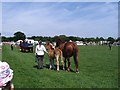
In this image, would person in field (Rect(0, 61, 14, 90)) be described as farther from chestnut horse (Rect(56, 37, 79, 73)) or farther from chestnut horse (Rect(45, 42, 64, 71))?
chestnut horse (Rect(45, 42, 64, 71))

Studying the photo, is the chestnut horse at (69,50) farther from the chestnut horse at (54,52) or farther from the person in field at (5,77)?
the person in field at (5,77)

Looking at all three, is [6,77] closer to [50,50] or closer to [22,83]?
[22,83]

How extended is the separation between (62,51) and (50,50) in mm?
767

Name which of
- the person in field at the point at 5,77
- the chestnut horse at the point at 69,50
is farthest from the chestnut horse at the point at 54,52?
the person in field at the point at 5,77

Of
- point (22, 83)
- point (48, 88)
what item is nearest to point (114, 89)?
point (48, 88)

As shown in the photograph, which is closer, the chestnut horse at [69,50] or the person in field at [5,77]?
the person in field at [5,77]

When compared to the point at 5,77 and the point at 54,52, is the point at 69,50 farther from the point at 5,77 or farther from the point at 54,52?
the point at 5,77

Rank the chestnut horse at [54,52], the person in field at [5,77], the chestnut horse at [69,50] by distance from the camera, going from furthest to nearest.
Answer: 1. the chestnut horse at [54,52]
2. the chestnut horse at [69,50]
3. the person in field at [5,77]

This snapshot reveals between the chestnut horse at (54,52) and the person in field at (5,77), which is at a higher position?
the person in field at (5,77)

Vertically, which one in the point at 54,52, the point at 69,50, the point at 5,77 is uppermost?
the point at 5,77

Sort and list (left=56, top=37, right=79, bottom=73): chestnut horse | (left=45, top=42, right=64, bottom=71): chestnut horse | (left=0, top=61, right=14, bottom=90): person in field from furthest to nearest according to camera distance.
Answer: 1. (left=45, top=42, right=64, bottom=71): chestnut horse
2. (left=56, top=37, right=79, bottom=73): chestnut horse
3. (left=0, top=61, right=14, bottom=90): person in field

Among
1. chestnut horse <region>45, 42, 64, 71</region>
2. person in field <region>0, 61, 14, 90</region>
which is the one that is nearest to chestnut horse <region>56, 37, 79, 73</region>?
chestnut horse <region>45, 42, 64, 71</region>

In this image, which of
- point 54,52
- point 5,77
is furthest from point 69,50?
point 5,77

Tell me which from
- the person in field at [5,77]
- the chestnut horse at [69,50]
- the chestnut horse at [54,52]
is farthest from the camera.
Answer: the chestnut horse at [54,52]
